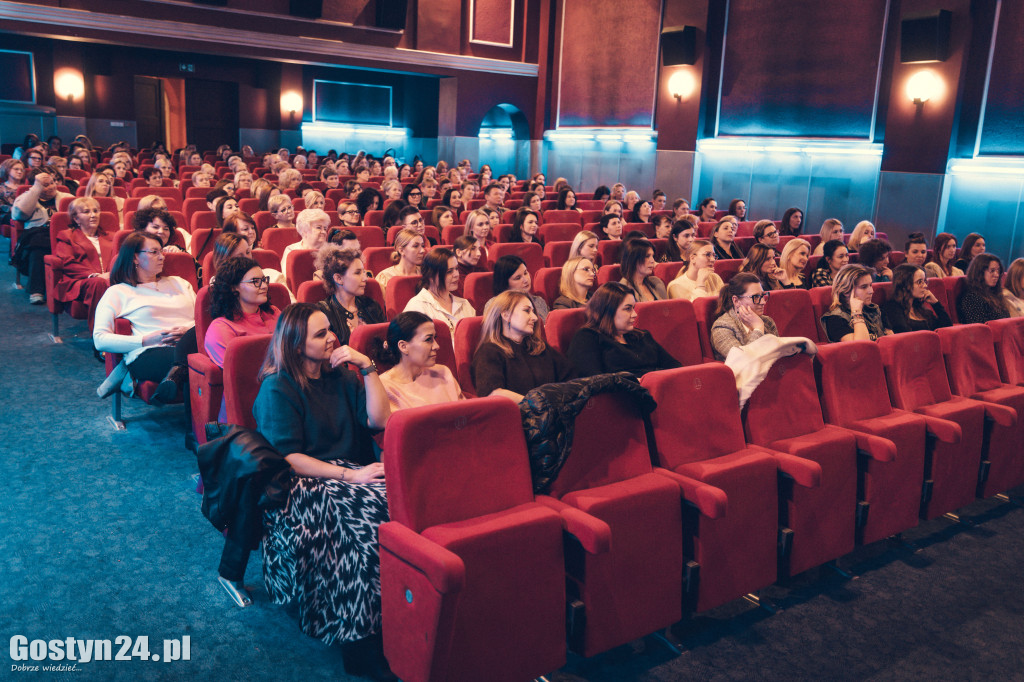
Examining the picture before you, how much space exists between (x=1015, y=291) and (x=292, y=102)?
12512mm

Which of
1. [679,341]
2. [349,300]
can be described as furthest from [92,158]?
[679,341]

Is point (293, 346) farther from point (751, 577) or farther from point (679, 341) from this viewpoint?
point (679, 341)

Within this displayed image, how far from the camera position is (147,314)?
3498 millimetres

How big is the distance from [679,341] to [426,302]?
45.7 inches

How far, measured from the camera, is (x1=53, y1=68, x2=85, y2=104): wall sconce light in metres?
12.2

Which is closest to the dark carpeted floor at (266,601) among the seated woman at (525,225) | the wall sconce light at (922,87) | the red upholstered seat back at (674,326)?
the red upholstered seat back at (674,326)

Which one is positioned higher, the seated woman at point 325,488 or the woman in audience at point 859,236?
the woman in audience at point 859,236

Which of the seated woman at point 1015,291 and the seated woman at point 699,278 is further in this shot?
the seated woman at point 1015,291

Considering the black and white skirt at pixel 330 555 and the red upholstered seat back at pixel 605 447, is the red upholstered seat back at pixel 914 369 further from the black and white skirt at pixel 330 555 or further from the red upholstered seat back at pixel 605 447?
the black and white skirt at pixel 330 555

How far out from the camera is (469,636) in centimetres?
182

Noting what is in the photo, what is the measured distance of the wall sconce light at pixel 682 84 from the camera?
1074 centimetres

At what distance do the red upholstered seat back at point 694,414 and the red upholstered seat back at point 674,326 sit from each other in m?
0.90

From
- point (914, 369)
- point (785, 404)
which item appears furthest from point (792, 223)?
point (785, 404)

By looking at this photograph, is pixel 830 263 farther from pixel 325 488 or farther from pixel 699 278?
pixel 325 488
